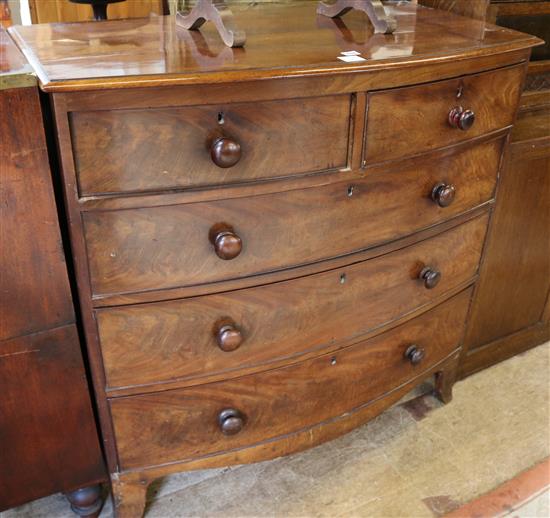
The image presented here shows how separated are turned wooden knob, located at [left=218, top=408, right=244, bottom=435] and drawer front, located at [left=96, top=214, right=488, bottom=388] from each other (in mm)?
94

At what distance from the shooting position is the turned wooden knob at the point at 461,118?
1160 mm

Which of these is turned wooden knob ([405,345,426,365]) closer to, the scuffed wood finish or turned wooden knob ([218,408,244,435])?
the scuffed wood finish

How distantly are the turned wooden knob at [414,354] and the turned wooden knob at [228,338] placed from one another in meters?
0.48

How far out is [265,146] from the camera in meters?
1.01

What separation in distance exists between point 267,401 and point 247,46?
2.26 feet

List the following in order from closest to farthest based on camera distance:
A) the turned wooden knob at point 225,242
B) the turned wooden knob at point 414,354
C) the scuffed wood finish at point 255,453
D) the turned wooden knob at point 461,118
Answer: the turned wooden knob at point 225,242 → the turned wooden knob at point 461,118 → the scuffed wood finish at point 255,453 → the turned wooden knob at point 414,354

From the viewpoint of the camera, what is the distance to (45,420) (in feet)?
3.83

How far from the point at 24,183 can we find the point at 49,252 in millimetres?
124

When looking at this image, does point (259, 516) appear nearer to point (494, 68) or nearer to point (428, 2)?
point (494, 68)

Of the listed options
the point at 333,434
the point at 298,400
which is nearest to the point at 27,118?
the point at 298,400

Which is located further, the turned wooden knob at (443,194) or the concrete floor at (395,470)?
the concrete floor at (395,470)

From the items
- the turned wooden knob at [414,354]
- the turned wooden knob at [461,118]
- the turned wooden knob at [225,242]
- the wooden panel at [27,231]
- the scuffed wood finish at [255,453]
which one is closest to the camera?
the wooden panel at [27,231]

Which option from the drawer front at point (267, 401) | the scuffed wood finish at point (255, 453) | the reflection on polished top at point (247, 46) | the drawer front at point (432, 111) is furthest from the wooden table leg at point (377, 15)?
the scuffed wood finish at point (255, 453)

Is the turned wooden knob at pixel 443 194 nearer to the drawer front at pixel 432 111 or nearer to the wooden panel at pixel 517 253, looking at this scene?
the drawer front at pixel 432 111
